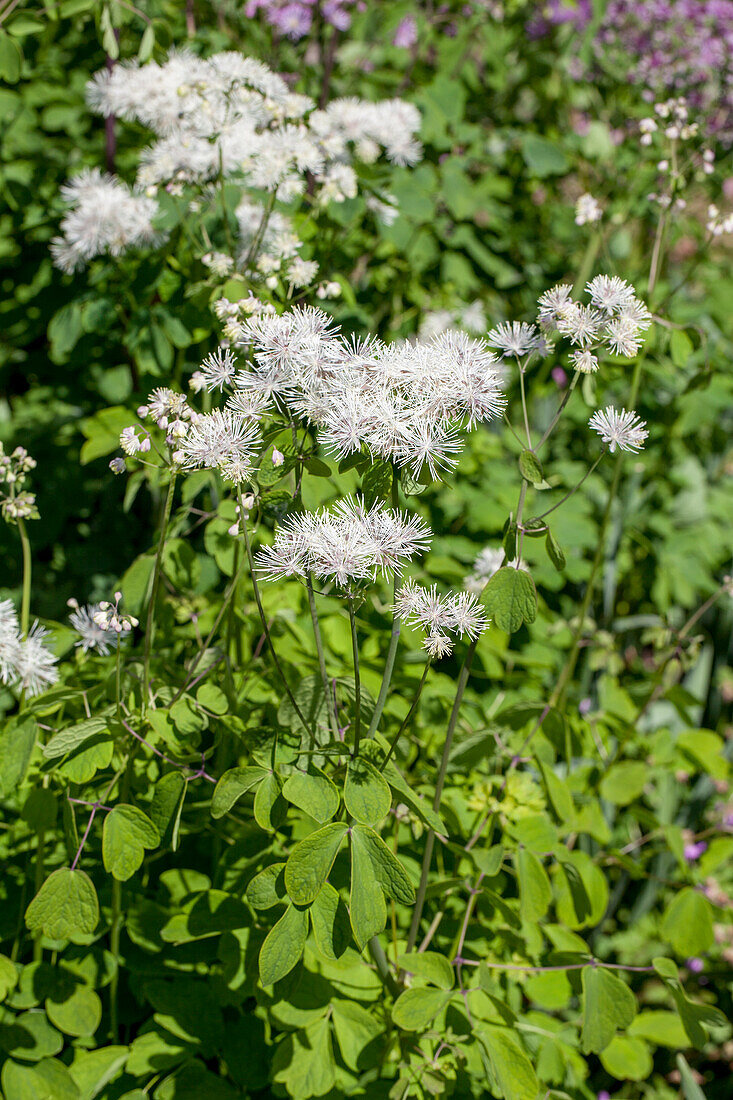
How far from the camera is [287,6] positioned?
7.14 feet

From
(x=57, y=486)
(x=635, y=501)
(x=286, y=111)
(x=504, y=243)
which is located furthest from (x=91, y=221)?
(x=635, y=501)

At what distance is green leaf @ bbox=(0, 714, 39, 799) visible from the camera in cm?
113

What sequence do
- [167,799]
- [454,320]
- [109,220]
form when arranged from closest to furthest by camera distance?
[167,799]
[109,220]
[454,320]

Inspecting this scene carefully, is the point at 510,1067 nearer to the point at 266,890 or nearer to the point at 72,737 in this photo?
the point at 266,890

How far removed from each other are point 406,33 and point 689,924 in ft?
8.83

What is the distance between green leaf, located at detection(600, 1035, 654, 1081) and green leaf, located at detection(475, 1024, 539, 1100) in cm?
44

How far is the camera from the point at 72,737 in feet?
3.45

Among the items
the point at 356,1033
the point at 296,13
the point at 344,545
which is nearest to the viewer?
the point at 344,545

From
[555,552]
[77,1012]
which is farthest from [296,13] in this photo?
[77,1012]

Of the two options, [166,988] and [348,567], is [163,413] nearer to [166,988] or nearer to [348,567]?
[348,567]

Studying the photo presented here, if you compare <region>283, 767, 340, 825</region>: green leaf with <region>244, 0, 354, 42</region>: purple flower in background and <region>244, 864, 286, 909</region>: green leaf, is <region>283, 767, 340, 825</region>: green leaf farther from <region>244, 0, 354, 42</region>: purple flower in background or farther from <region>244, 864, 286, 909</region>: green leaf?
<region>244, 0, 354, 42</region>: purple flower in background

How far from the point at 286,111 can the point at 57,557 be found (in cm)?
120

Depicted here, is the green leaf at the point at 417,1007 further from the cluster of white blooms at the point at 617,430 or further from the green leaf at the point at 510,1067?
the cluster of white blooms at the point at 617,430

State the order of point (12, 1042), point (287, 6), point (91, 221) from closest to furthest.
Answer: point (12, 1042) < point (91, 221) < point (287, 6)
